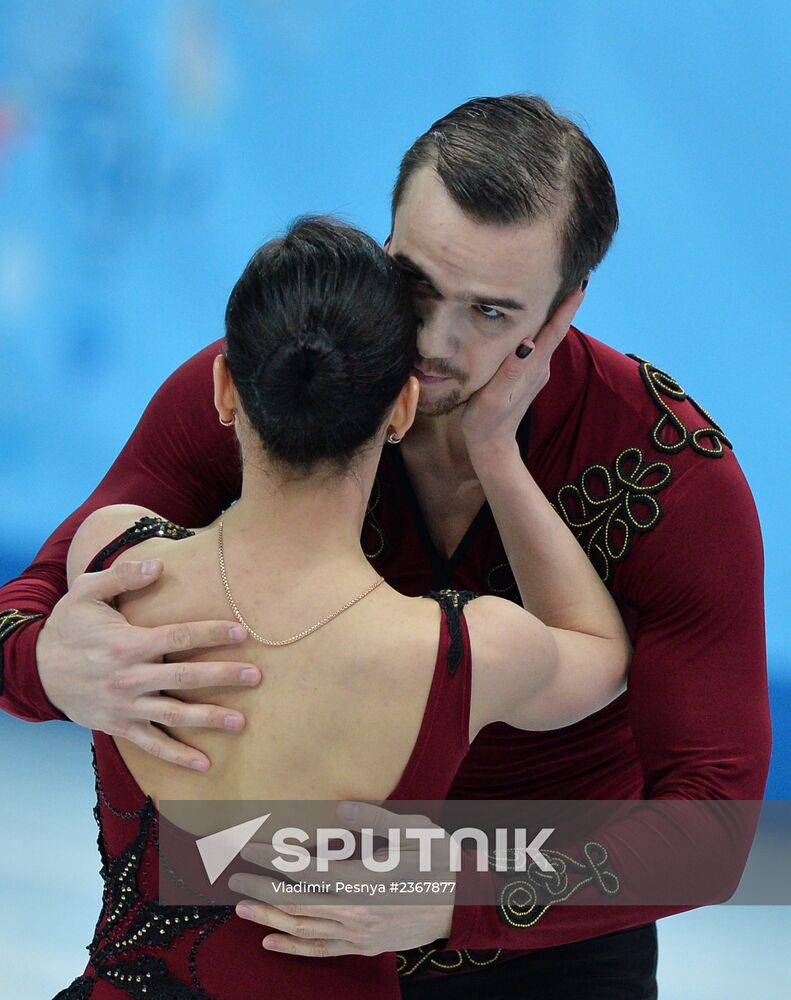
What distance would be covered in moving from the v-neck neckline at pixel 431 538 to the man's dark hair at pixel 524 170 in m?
0.25

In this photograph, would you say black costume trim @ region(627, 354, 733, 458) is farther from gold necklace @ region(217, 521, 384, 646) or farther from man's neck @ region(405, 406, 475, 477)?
gold necklace @ region(217, 521, 384, 646)

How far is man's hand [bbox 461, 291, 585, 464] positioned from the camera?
199cm

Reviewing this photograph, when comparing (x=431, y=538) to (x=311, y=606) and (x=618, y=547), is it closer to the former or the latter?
(x=618, y=547)

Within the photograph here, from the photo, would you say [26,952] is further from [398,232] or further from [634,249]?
[634,249]

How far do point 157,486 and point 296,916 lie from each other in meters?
0.82

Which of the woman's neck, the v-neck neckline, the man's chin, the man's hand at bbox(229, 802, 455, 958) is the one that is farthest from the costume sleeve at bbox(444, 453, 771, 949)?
the woman's neck

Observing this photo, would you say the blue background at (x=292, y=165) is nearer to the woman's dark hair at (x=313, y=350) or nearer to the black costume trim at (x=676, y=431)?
the black costume trim at (x=676, y=431)

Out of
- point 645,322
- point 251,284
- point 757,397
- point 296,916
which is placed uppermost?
point 645,322

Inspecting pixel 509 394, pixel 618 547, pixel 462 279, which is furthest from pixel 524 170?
pixel 618 547

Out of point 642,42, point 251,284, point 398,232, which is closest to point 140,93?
point 642,42

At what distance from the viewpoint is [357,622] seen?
1.49 meters

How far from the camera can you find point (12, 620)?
1954 mm

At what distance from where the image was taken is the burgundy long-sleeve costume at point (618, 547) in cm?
207

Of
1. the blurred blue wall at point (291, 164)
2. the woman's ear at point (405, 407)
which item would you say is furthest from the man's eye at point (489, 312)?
the blurred blue wall at point (291, 164)
